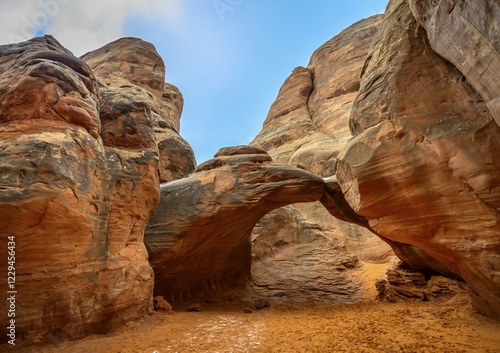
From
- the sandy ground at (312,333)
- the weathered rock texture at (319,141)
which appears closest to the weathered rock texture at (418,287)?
the sandy ground at (312,333)

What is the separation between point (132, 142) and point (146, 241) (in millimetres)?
3118

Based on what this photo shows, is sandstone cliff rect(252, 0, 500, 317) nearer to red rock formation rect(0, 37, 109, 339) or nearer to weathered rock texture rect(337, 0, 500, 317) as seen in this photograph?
weathered rock texture rect(337, 0, 500, 317)

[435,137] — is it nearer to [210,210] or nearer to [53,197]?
[210,210]

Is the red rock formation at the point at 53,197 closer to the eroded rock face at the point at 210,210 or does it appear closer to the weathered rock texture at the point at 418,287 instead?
the eroded rock face at the point at 210,210

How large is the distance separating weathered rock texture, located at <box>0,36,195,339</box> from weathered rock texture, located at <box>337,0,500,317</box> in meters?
5.59

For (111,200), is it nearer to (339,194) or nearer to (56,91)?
(56,91)

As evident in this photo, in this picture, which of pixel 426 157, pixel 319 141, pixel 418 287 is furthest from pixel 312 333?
pixel 319 141

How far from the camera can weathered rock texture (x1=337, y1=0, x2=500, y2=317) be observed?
4.75m

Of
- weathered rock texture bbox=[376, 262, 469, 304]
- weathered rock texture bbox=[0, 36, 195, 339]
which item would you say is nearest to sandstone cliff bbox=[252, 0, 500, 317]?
weathered rock texture bbox=[376, 262, 469, 304]

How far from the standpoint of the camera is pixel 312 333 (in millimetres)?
5805

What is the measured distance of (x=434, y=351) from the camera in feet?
14.8

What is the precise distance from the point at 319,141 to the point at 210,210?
15.3 metres

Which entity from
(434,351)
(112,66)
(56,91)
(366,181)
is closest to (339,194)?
(366,181)

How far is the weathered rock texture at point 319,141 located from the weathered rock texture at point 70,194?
6.82 meters
